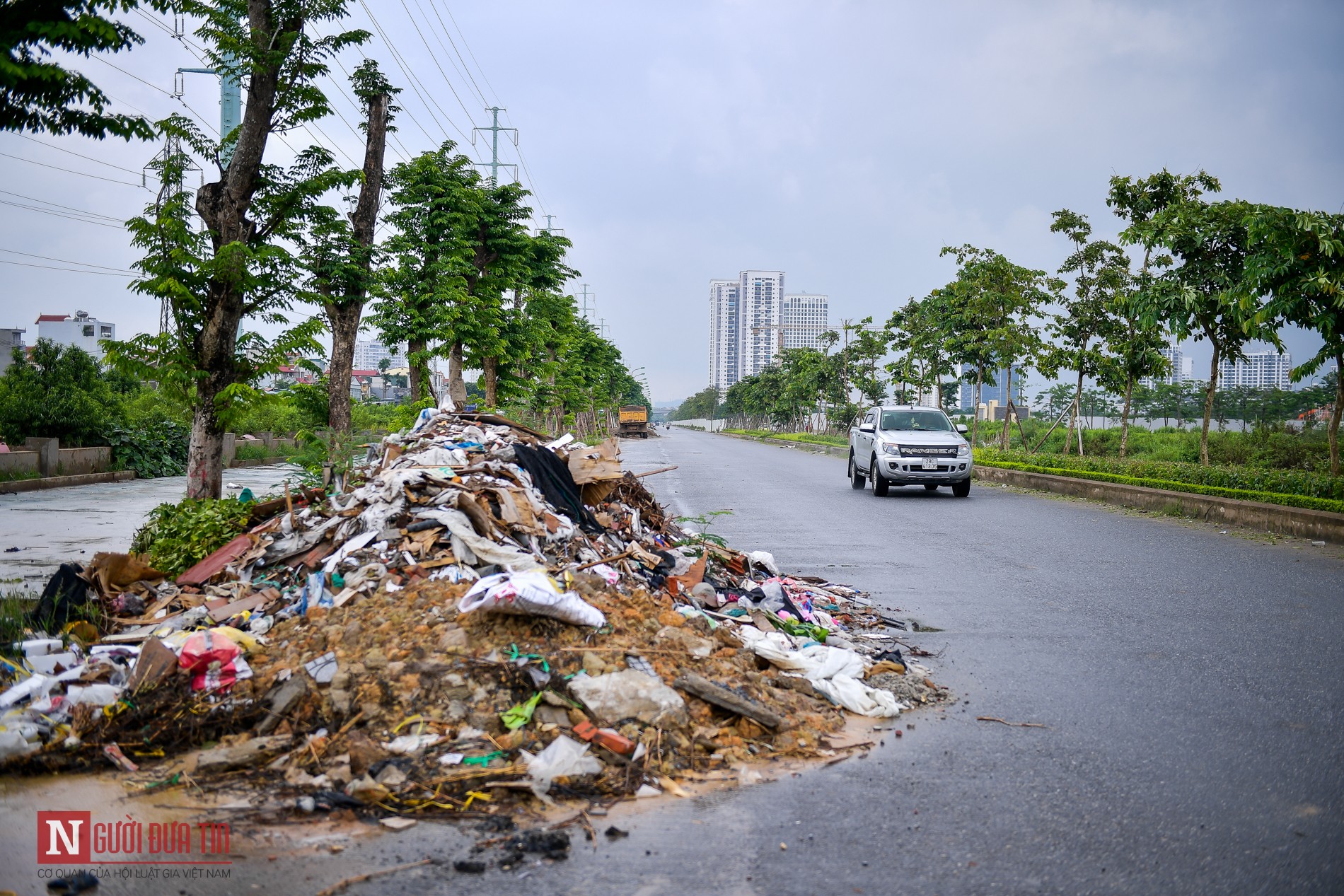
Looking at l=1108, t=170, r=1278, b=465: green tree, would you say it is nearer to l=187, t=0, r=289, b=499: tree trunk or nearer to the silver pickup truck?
the silver pickup truck

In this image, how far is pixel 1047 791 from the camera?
3.85 metres

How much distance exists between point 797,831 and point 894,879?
0.46 metres

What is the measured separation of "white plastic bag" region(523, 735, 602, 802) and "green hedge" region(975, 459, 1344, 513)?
12.4 meters

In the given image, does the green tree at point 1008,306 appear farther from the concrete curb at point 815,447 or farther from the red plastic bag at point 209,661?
the red plastic bag at point 209,661

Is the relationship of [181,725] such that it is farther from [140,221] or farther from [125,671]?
[140,221]

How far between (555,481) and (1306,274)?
494 inches

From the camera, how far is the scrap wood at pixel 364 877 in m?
2.98

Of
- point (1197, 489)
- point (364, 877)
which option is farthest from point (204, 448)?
point (1197, 489)

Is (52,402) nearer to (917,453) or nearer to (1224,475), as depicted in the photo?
(917,453)

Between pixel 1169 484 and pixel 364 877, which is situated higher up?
pixel 1169 484

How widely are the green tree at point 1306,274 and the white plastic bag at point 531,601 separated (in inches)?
520

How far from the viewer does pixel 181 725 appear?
4305mm

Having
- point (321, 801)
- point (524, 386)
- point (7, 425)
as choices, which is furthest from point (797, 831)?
point (524, 386)

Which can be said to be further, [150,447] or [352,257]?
[150,447]
